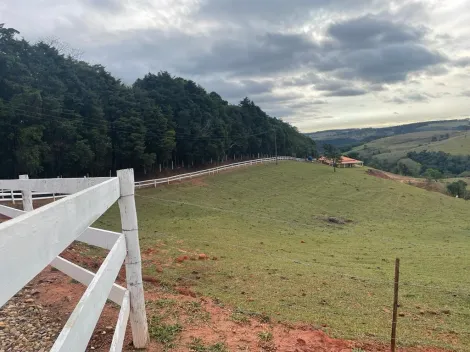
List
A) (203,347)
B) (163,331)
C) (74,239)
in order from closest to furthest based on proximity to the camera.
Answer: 1. (74,239)
2. (203,347)
3. (163,331)

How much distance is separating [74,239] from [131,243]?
1900 mm

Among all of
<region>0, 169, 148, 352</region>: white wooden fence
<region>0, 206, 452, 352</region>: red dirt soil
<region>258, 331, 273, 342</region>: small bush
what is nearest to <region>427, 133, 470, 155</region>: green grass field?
<region>0, 206, 452, 352</region>: red dirt soil

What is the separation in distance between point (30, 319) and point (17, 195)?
16.9 meters

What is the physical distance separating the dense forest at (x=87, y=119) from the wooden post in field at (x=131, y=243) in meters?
24.3

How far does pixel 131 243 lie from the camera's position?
133 inches

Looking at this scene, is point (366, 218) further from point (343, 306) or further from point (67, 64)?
point (67, 64)

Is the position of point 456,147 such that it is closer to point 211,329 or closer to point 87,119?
point 87,119

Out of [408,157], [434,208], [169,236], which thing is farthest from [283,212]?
[408,157]

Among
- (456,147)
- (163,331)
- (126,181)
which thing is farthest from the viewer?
(456,147)

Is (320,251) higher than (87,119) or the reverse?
the reverse

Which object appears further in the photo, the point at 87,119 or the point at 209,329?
the point at 87,119

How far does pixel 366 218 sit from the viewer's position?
29.6 meters

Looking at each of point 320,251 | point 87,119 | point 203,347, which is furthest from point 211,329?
point 87,119

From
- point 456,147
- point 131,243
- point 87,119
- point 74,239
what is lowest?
point 456,147
